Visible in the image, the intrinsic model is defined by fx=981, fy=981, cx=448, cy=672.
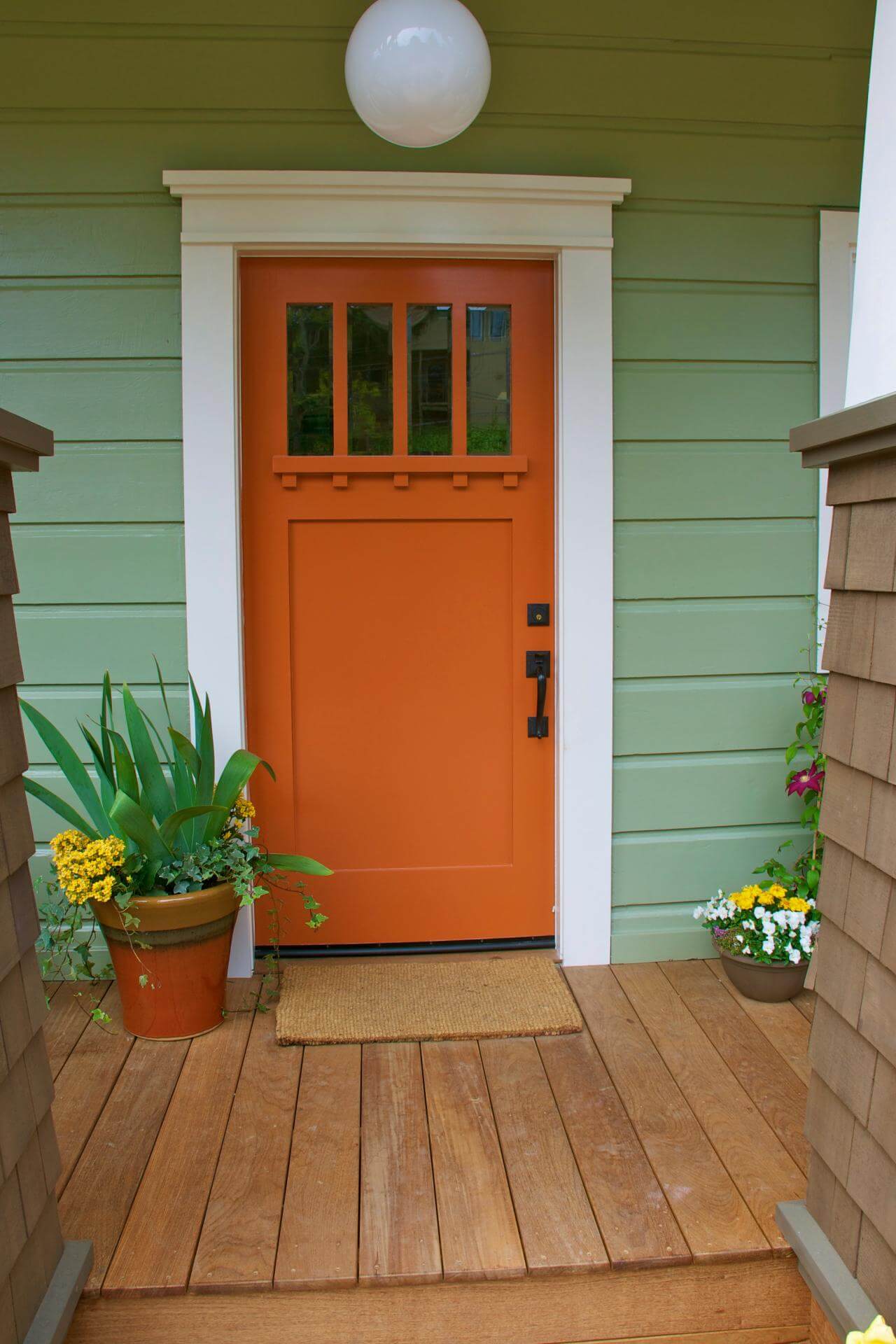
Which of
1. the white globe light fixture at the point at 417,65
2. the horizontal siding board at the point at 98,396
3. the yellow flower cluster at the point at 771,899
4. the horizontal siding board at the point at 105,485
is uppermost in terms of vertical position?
the white globe light fixture at the point at 417,65

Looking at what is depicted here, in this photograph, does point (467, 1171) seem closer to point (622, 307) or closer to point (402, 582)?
point (402, 582)

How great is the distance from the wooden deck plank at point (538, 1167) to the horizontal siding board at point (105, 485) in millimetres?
1607

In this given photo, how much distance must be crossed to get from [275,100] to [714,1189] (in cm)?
266

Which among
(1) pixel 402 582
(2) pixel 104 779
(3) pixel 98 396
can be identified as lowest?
(2) pixel 104 779

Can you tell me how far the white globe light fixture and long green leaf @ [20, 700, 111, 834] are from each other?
1521 mm

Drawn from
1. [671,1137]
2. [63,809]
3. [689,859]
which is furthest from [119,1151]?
[689,859]

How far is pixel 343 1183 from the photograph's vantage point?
180cm

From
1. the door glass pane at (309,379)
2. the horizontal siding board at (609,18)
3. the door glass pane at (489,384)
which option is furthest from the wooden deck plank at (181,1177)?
the horizontal siding board at (609,18)

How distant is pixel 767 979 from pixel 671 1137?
0.69 meters

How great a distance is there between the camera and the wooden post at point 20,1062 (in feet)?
4.39

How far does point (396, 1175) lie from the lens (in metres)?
1.82

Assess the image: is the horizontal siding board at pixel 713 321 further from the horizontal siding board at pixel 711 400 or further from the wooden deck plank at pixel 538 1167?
the wooden deck plank at pixel 538 1167

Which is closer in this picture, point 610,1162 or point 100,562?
point 610,1162

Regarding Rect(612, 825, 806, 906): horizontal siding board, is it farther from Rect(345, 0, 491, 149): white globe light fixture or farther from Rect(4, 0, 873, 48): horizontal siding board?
Rect(4, 0, 873, 48): horizontal siding board
